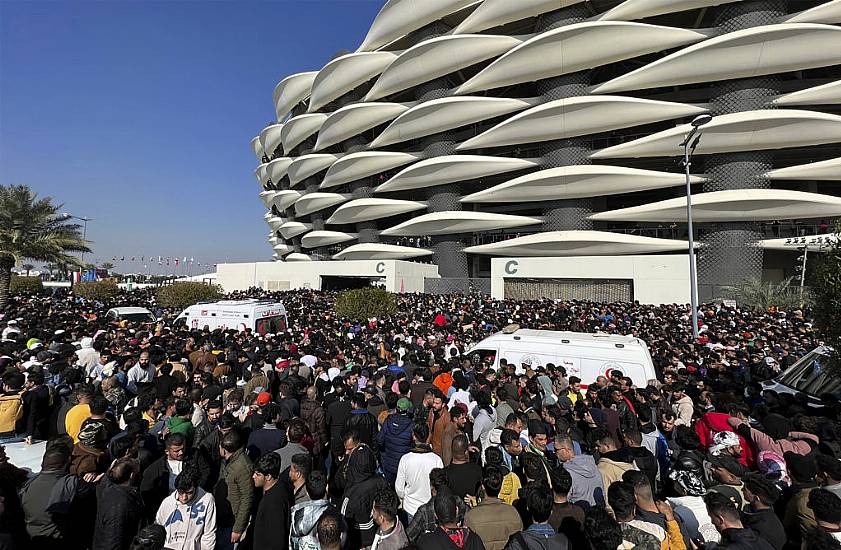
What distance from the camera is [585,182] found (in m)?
28.7

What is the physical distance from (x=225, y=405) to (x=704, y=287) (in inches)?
1172

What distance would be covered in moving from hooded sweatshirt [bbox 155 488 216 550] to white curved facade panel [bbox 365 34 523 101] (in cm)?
3562

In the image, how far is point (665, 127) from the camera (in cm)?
2958

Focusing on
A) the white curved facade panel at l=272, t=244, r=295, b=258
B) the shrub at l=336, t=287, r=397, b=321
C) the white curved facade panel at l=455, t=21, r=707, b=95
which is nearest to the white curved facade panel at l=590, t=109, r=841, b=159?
the white curved facade panel at l=455, t=21, r=707, b=95

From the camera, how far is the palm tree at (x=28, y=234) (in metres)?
18.9

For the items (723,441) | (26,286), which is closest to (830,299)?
(723,441)

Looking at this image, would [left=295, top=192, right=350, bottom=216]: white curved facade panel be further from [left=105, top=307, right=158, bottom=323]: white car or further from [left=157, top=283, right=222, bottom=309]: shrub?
[left=105, top=307, right=158, bottom=323]: white car

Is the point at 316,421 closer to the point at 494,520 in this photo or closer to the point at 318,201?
the point at 494,520

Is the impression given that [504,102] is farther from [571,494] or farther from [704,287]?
[571,494]

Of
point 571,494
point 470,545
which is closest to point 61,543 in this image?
point 470,545

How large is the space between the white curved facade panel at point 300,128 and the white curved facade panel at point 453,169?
1534cm

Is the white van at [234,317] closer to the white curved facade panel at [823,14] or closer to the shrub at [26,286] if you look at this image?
the shrub at [26,286]

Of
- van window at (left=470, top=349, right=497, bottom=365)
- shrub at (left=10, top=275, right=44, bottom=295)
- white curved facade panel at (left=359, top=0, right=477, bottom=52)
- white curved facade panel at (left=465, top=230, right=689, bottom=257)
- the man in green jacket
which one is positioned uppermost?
white curved facade panel at (left=359, top=0, right=477, bottom=52)

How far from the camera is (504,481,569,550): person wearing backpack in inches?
103
